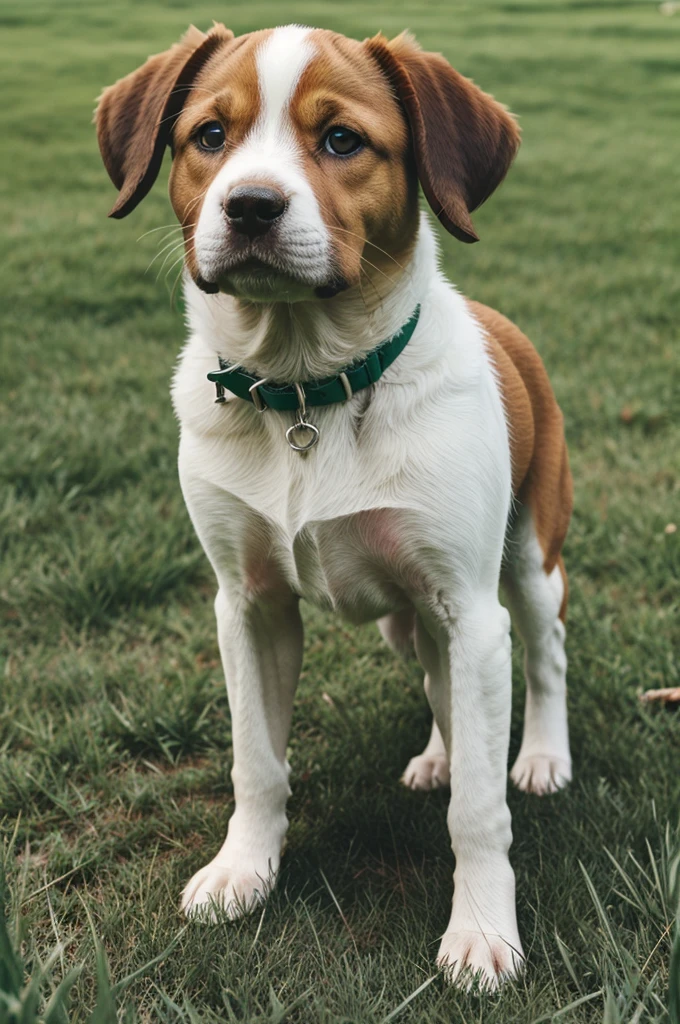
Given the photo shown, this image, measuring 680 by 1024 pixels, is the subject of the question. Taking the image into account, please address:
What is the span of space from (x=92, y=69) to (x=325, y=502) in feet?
48.2

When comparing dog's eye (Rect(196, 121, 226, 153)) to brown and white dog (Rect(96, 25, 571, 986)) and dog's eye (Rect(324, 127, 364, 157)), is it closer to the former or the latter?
brown and white dog (Rect(96, 25, 571, 986))

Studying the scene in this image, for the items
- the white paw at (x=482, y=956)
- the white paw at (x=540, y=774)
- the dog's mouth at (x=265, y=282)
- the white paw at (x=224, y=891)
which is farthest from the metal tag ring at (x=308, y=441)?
the white paw at (x=540, y=774)

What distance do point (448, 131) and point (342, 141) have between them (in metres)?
0.31

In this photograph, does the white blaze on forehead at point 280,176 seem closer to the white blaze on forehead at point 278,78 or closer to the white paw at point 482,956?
the white blaze on forehead at point 278,78

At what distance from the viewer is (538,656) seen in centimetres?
337

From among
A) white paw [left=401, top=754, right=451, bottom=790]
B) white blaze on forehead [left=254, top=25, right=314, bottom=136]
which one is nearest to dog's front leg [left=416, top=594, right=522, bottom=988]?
white paw [left=401, top=754, right=451, bottom=790]

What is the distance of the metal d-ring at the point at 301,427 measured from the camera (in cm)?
264

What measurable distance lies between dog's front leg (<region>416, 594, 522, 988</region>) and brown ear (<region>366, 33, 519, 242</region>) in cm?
99

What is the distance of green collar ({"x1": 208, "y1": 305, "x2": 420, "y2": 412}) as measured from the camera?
266 cm

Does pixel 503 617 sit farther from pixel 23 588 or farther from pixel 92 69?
pixel 92 69

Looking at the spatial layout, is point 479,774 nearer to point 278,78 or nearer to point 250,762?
point 250,762

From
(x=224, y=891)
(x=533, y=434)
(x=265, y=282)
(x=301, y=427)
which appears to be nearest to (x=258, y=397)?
(x=301, y=427)

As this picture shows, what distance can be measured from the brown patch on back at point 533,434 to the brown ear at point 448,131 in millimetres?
557

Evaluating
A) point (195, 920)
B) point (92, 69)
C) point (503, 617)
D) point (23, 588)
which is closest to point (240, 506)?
point (503, 617)
